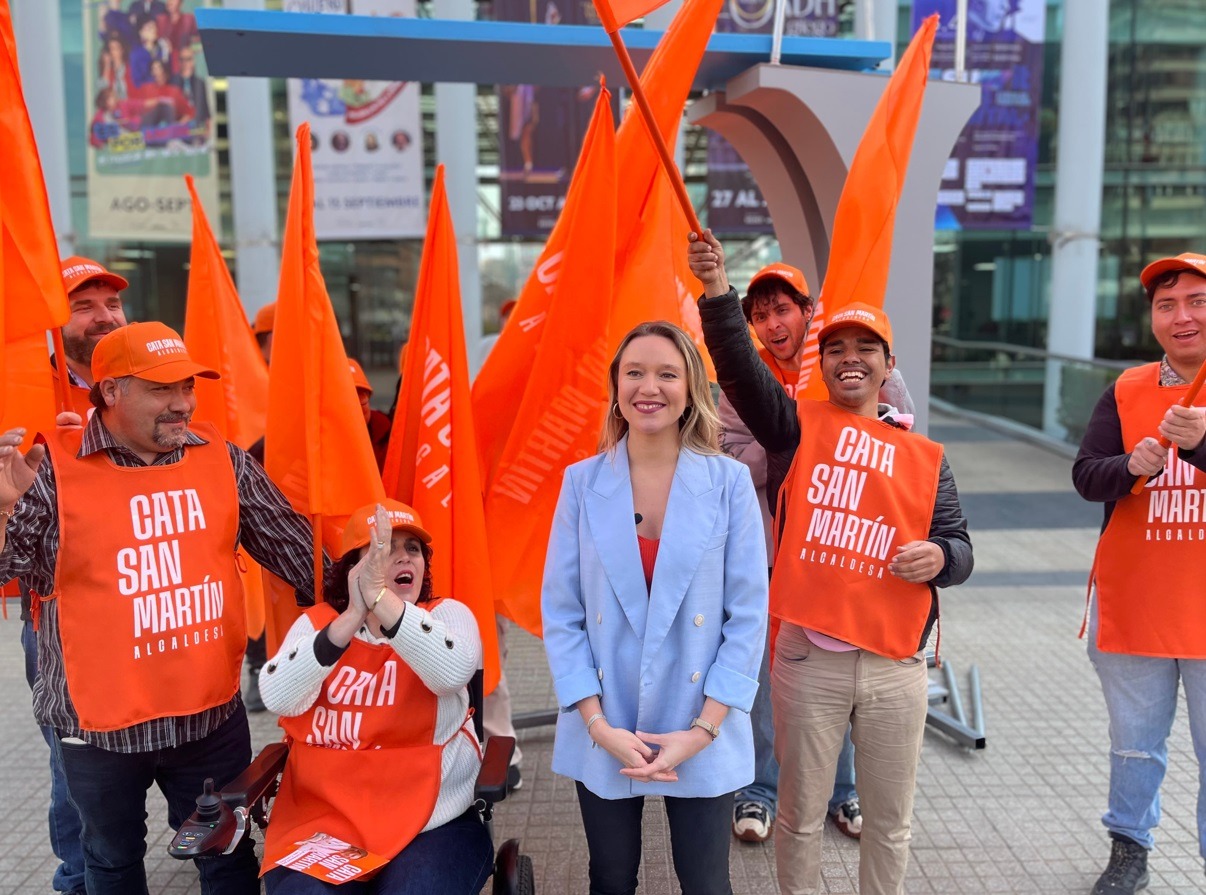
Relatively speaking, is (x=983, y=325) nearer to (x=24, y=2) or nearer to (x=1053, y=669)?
(x=1053, y=669)

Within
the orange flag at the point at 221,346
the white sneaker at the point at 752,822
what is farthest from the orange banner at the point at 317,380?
the white sneaker at the point at 752,822

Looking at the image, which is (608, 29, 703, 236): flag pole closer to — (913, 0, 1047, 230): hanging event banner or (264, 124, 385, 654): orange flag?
(264, 124, 385, 654): orange flag

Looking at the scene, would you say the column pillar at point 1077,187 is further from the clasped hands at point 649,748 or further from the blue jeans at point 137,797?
the blue jeans at point 137,797

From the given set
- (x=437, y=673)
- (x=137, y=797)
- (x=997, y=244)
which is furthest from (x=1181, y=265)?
(x=997, y=244)

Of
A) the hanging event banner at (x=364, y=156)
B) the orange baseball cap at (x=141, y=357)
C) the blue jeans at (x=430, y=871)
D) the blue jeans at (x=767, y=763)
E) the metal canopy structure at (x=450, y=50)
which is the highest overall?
the hanging event banner at (x=364, y=156)

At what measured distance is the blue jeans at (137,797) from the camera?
247 cm

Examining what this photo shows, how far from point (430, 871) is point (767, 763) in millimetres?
1600

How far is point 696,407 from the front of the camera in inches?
93.7

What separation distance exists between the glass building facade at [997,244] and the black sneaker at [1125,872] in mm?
11152

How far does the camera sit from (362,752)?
100.0 inches

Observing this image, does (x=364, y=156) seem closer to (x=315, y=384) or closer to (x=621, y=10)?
(x=315, y=384)

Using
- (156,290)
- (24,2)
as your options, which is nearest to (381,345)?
(156,290)

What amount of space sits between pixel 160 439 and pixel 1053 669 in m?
4.80

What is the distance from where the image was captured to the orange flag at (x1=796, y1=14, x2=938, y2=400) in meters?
3.27
